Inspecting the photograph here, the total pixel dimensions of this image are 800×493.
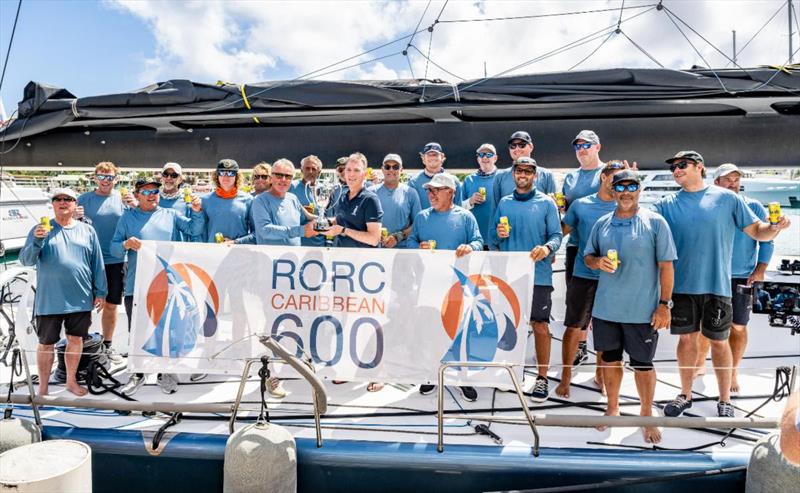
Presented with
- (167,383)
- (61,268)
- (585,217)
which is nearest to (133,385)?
(167,383)

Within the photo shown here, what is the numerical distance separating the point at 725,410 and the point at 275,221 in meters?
3.33

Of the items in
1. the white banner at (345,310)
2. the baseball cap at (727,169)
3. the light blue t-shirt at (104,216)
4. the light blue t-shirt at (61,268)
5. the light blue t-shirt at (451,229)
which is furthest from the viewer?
the light blue t-shirt at (104,216)

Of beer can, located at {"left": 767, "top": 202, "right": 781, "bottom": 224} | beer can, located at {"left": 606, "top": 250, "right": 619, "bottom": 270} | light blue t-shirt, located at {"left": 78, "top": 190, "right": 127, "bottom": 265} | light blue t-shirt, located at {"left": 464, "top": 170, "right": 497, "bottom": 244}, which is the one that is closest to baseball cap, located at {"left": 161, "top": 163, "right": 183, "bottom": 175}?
light blue t-shirt, located at {"left": 78, "top": 190, "right": 127, "bottom": 265}

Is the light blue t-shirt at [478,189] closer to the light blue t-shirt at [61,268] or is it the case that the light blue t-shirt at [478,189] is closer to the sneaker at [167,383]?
the sneaker at [167,383]

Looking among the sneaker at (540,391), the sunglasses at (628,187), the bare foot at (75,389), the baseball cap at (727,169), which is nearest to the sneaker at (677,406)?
the sneaker at (540,391)

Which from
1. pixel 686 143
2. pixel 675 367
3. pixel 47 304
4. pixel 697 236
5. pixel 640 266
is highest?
pixel 686 143

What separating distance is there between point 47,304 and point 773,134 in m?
5.38

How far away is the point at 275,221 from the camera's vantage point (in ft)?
12.3

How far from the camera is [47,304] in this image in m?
3.34

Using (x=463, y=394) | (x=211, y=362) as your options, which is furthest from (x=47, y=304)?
(x=463, y=394)

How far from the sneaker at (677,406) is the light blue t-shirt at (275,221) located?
9.26 feet

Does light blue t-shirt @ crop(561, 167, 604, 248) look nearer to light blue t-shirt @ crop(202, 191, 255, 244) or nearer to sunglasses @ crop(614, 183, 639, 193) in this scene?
sunglasses @ crop(614, 183, 639, 193)

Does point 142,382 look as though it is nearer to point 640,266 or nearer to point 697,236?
point 640,266

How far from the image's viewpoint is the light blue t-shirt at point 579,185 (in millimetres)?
3742
